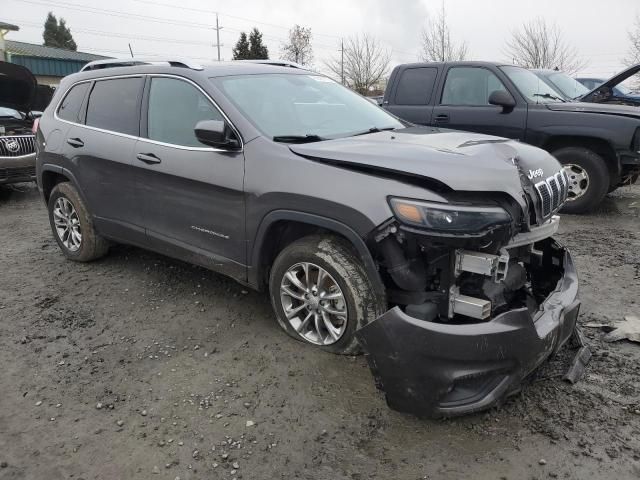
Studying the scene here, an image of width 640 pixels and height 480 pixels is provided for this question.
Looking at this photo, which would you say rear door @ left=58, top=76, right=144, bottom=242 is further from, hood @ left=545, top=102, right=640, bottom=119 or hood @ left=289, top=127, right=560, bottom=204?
hood @ left=545, top=102, right=640, bottom=119

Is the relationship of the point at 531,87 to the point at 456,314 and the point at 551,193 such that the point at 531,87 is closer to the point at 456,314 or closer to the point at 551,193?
the point at 551,193

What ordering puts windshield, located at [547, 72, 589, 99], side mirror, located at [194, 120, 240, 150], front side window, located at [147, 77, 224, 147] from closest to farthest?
side mirror, located at [194, 120, 240, 150] → front side window, located at [147, 77, 224, 147] → windshield, located at [547, 72, 589, 99]

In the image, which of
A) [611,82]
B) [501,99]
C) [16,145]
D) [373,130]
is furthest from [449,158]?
[16,145]

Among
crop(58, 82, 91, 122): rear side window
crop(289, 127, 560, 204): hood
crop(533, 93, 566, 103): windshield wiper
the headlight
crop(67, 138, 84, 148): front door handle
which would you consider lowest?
the headlight

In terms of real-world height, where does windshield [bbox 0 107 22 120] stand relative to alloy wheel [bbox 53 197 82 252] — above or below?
above

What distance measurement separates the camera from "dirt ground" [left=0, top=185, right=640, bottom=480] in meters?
2.46

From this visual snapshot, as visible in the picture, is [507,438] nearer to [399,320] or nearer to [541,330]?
[541,330]

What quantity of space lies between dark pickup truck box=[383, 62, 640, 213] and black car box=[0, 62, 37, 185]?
5786 mm

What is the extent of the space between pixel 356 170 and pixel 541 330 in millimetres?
1242

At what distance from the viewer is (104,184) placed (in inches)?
175

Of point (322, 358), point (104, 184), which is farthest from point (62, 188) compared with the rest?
point (322, 358)

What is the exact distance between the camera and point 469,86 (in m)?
7.31

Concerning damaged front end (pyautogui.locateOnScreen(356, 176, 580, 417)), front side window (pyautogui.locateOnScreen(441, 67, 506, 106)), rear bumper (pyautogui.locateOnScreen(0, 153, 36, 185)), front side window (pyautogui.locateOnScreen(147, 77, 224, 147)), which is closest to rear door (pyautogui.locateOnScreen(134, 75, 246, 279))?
front side window (pyautogui.locateOnScreen(147, 77, 224, 147))

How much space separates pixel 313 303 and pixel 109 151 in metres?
2.28
